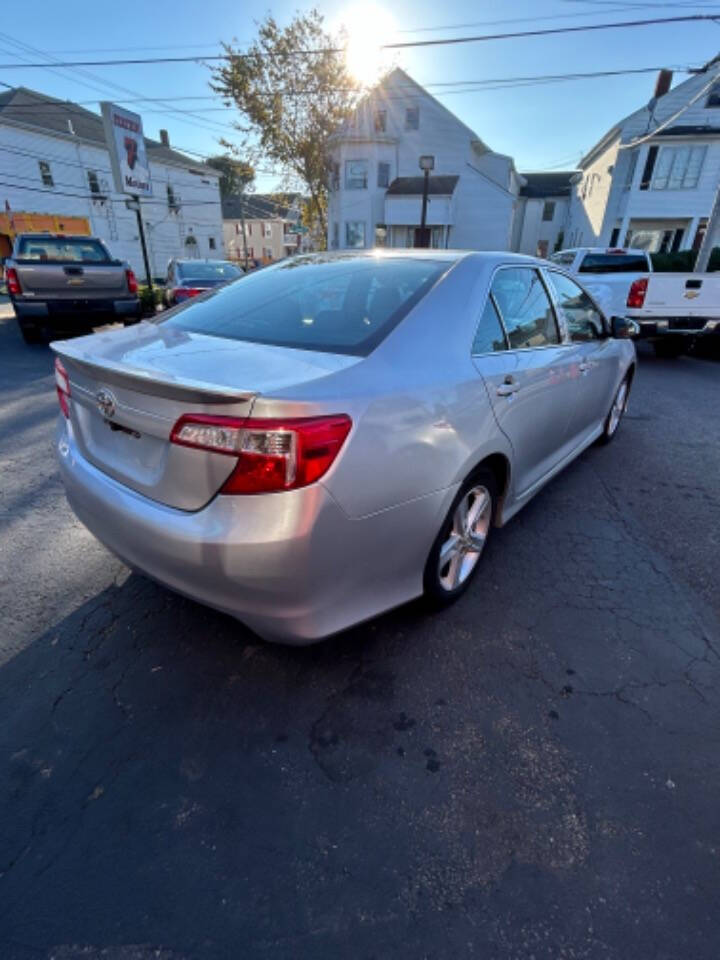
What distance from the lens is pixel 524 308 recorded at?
2.83m

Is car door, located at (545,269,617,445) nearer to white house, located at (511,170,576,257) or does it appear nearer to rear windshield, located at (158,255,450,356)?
rear windshield, located at (158,255,450,356)

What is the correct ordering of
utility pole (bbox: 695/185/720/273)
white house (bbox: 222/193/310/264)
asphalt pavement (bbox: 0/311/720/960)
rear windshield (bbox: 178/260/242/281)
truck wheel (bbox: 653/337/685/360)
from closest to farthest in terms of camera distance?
asphalt pavement (bbox: 0/311/720/960) < truck wheel (bbox: 653/337/685/360) < rear windshield (bbox: 178/260/242/281) < utility pole (bbox: 695/185/720/273) < white house (bbox: 222/193/310/264)

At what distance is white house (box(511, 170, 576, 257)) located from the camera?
39.0 meters

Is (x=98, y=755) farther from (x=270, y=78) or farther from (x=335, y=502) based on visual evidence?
(x=270, y=78)

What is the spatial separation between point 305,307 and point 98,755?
203 cm

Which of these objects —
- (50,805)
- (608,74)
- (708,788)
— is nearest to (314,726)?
(50,805)

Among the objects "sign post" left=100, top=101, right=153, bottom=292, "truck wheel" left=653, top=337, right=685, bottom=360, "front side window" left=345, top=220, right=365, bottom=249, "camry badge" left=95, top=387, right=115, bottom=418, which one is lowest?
"truck wheel" left=653, top=337, right=685, bottom=360

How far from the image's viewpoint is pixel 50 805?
161cm

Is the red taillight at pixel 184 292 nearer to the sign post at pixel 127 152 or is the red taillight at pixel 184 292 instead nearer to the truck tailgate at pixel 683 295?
the sign post at pixel 127 152

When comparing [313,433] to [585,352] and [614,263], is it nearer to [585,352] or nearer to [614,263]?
[585,352]

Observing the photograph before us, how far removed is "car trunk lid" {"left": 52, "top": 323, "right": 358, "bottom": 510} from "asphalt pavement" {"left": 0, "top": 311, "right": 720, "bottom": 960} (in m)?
0.90

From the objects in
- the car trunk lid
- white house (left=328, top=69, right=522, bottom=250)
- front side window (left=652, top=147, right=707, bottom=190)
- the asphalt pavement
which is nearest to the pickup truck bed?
the asphalt pavement

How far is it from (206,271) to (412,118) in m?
23.1

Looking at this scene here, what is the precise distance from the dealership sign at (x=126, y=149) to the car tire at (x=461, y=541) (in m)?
17.0
